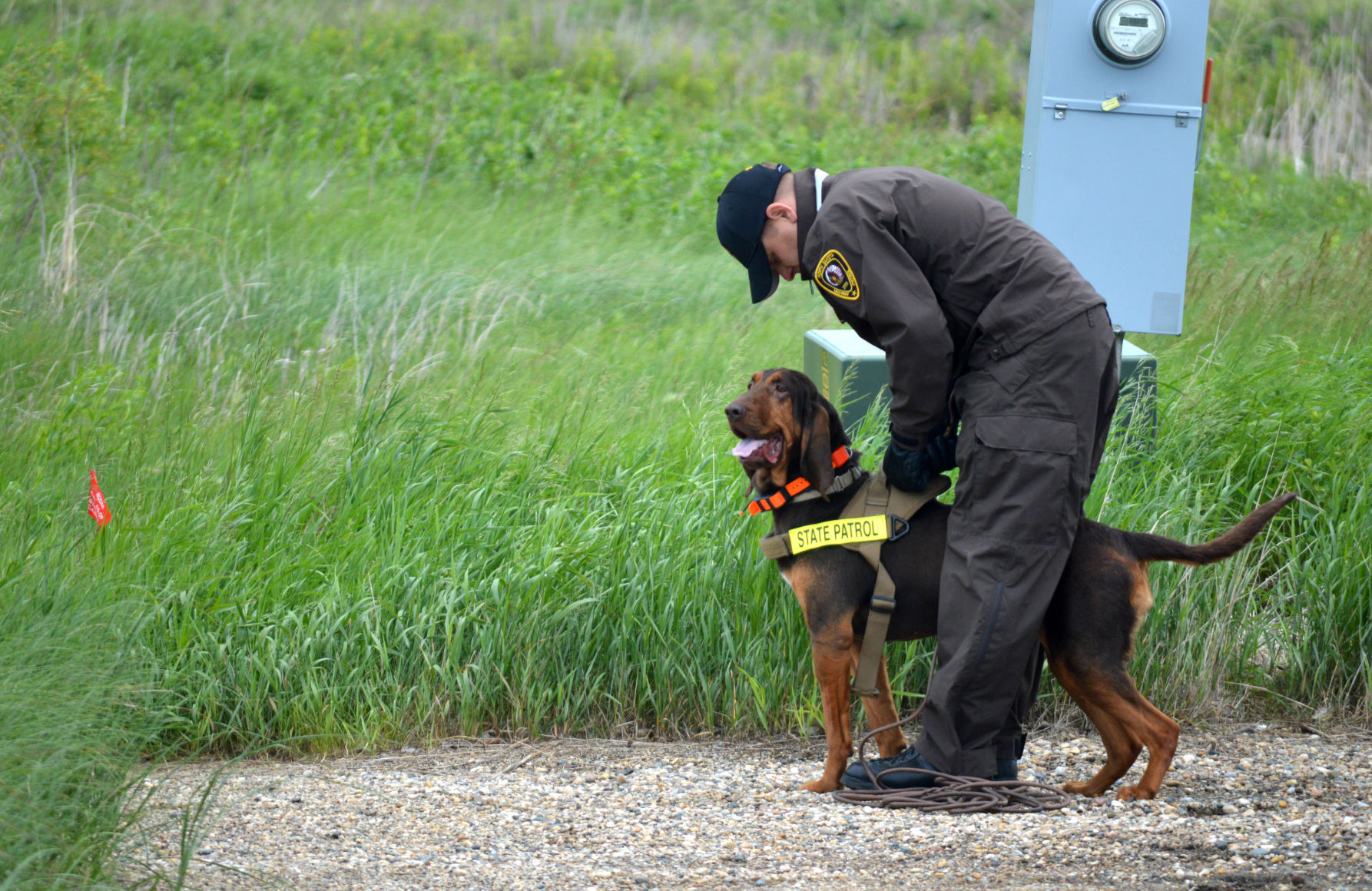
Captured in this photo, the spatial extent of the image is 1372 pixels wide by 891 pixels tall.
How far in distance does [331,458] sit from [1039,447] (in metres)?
2.63

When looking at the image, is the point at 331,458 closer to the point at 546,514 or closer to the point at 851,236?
the point at 546,514

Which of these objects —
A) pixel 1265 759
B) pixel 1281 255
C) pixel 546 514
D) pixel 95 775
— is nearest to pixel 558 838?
pixel 95 775

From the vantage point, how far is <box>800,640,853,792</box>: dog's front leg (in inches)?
134

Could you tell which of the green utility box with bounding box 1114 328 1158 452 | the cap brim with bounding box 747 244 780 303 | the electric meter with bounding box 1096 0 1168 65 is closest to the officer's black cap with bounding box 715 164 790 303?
the cap brim with bounding box 747 244 780 303

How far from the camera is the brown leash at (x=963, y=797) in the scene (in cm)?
333

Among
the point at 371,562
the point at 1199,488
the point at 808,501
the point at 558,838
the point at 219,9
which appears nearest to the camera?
the point at 558,838

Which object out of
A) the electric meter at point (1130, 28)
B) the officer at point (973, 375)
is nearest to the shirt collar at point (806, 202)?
the officer at point (973, 375)

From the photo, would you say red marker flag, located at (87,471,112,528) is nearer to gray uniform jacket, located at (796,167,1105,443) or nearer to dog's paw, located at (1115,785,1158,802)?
gray uniform jacket, located at (796,167,1105,443)

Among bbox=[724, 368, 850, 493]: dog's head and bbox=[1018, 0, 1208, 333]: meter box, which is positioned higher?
bbox=[1018, 0, 1208, 333]: meter box

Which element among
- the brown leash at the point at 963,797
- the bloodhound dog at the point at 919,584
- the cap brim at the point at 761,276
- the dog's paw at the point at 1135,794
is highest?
the cap brim at the point at 761,276

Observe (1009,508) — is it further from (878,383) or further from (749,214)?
(878,383)

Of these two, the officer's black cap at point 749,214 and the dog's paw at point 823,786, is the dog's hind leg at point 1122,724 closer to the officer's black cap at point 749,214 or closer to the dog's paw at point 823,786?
the dog's paw at point 823,786

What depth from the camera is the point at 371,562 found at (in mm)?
4066

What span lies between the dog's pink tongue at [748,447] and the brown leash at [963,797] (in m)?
0.84
